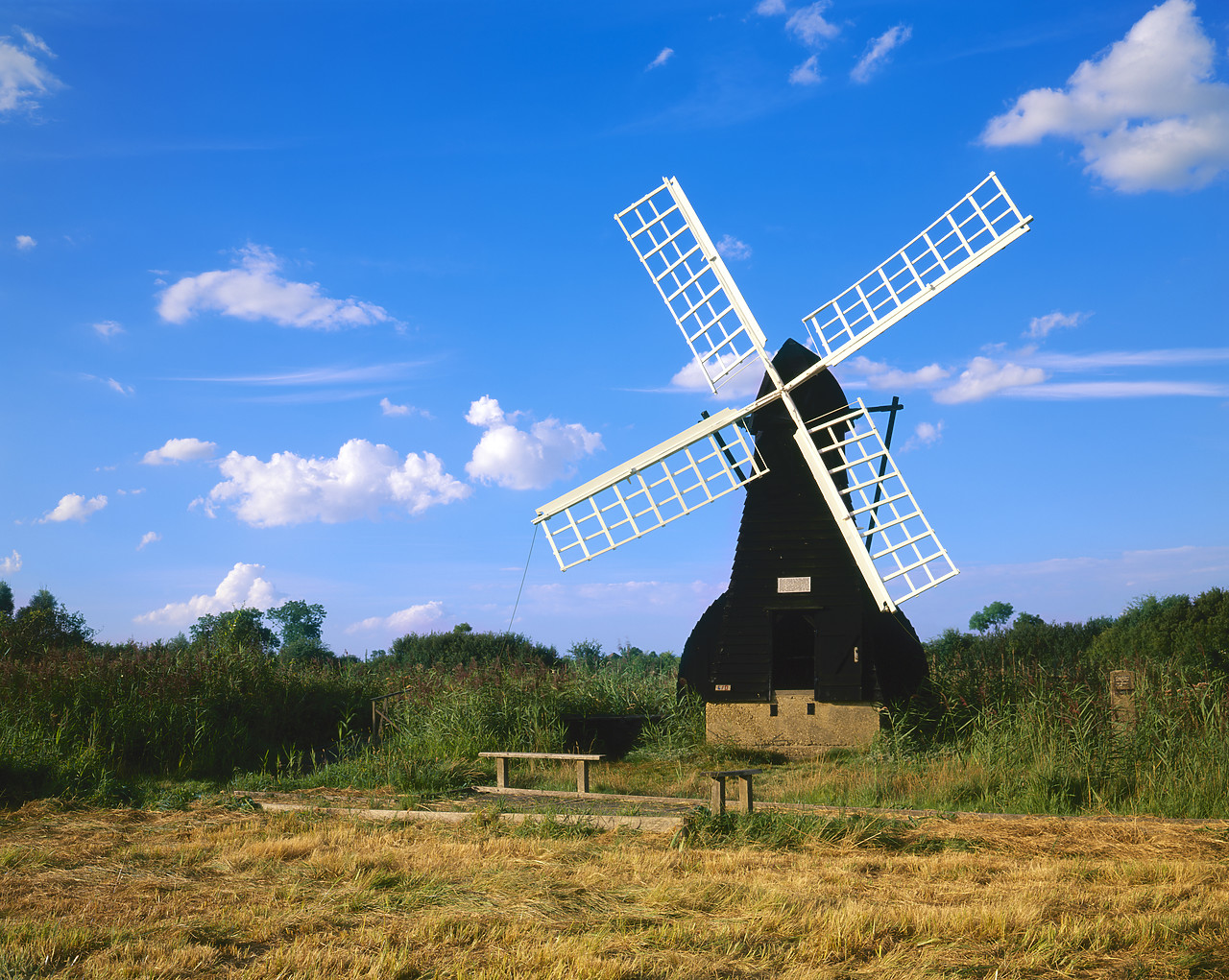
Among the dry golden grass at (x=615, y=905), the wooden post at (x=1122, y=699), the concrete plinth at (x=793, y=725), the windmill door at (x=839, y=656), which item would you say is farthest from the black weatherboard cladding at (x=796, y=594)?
the dry golden grass at (x=615, y=905)

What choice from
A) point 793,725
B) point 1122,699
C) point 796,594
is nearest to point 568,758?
point 793,725

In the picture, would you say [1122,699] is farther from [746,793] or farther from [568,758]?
[568,758]

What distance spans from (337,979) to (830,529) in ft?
31.3

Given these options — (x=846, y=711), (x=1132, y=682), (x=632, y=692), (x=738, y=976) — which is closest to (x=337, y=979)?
(x=738, y=976)

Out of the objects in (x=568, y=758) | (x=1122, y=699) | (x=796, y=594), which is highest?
(x=796, y=594)

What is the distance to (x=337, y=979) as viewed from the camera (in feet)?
13.7

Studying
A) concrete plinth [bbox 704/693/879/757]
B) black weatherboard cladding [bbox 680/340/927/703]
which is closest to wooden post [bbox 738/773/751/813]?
concrete plinth [bbox 704/693/879/757]

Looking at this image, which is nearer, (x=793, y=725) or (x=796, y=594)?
(x=793, y=725)

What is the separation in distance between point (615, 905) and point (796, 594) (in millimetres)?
7802

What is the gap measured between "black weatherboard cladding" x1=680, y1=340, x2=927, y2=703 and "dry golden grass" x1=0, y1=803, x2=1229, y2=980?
16.1ft

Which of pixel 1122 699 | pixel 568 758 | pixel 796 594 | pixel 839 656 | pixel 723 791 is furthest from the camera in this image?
pixel 796 594

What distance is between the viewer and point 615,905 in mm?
5199

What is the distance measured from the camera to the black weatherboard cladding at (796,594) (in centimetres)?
1227

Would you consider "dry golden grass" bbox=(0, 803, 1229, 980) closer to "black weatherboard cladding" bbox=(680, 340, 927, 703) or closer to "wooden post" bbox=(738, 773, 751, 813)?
"wooden post" bbox=(738, 773, 751, 813)
